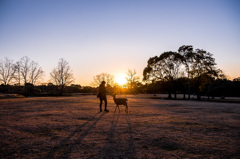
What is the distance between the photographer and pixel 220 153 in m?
3.75

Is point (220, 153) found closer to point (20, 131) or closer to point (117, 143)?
point (117, 143)

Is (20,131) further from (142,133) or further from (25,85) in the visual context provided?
(25,85)

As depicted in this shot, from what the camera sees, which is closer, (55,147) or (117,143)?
(55,147)

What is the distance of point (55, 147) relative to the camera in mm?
4078

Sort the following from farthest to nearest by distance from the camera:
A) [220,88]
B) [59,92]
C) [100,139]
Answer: [59,92] → [220,88] → [100,139]

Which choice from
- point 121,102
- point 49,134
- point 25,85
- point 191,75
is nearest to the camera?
point 49,134

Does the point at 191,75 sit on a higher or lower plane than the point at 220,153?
higher

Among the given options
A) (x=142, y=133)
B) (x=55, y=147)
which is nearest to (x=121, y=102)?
(x=142, y=133)

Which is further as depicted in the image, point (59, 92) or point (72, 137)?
point (59, 92)

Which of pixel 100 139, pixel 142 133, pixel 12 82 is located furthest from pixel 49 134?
pixel 12 82

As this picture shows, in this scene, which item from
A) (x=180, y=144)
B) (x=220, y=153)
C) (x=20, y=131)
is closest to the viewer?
(x=220, y=153)

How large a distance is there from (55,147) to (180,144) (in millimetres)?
3543

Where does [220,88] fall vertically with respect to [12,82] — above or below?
Result: below

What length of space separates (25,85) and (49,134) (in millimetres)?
44660
